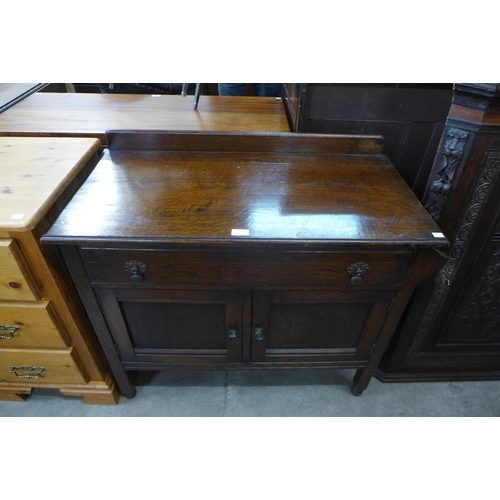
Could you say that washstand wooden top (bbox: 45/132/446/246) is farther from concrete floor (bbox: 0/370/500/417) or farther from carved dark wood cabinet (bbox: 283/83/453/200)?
concrete floor (bbox: 0/370/500/417)

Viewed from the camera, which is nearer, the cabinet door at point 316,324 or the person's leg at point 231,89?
the cabinet door at point 316,324

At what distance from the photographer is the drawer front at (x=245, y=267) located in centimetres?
81

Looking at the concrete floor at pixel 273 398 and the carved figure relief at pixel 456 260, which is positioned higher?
the carved figure relief at pixel 456 260

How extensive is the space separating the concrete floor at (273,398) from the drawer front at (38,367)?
6.1 inches

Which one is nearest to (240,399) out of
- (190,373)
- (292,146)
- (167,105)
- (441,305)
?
(190,373)

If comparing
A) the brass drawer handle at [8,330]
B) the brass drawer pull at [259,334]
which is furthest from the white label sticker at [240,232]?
the brass drawer handle at [8,330]

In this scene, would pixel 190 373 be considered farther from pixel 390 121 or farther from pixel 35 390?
pixel 390 121

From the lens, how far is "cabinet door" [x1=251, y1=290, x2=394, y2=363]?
0.93 metres

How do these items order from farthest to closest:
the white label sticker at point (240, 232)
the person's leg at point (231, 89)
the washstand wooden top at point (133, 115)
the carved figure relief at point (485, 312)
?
the person's leg at point (231, 89) < the washstand wooden top at point (133, 115) < the carved figure relief at point (485, 312) < the white label sticker at point (240, 232)

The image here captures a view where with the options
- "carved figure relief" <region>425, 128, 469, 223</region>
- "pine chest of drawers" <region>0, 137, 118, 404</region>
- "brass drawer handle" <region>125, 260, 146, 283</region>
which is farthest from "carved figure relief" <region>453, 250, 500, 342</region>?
"pine chest of drawers" <region>0, 137, 118, 404</region>

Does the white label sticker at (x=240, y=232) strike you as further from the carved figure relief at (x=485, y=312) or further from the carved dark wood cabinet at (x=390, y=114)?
the carved figure relief at (x=485, y=312)

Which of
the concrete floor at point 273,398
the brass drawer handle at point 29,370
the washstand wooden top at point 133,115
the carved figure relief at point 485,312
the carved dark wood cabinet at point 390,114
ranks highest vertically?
the carved dark wood cabinet at point 390,114

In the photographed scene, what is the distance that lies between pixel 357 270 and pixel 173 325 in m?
0.56

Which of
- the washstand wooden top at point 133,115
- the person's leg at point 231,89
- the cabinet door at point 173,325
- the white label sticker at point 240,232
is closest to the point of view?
the white label sticker at point 240,232
